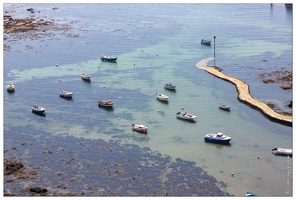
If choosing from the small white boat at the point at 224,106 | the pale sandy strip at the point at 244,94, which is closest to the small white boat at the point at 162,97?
the small white boat at the point at 224,106

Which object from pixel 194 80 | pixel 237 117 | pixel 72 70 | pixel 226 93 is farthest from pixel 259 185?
pixel 72 70

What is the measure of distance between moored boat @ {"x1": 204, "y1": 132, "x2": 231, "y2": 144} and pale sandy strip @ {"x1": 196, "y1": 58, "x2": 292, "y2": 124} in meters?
12.2

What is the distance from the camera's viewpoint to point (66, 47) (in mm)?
132125

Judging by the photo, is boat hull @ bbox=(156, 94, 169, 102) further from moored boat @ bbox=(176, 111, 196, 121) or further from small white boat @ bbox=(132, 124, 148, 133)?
small white boat @ bbox=(132, 124, 148, 133)

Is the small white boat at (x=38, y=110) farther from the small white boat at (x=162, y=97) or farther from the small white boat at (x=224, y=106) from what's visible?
the small white boat at (x=224, y=106)

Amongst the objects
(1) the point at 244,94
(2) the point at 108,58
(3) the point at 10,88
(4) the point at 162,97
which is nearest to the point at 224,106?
(1) the point at 244,94

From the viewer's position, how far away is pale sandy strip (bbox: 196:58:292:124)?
271 ft

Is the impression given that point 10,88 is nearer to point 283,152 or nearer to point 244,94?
point 244,94

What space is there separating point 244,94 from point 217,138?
2142cm

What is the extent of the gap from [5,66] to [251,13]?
317ft

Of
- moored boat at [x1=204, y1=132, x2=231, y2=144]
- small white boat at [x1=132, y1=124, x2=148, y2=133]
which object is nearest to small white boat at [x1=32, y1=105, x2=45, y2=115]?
small white boat at [x1=132, y1=124, x2=148, y2=133]

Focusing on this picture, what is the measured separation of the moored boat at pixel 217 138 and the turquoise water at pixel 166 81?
1126 millimetres

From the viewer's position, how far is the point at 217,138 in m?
75.2

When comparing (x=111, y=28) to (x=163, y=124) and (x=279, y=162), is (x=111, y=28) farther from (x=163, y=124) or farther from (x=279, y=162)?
(x=279, y=162)
